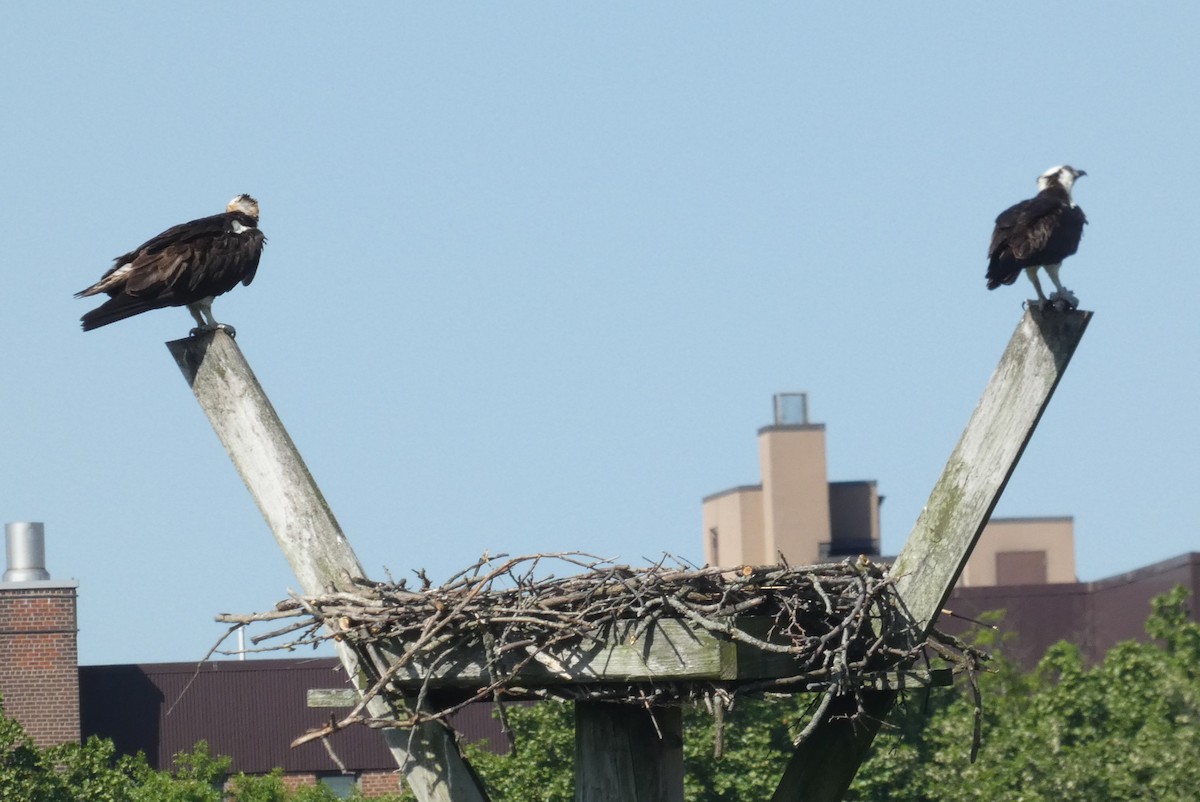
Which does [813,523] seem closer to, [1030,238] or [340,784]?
[340,784]

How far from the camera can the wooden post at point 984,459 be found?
16.4 feet

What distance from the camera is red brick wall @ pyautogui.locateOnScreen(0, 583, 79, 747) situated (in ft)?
103

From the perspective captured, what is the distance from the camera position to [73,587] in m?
32.4

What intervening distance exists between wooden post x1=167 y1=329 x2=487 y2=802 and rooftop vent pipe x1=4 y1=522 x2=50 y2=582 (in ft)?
96.5

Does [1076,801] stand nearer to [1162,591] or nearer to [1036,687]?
[1036,687]

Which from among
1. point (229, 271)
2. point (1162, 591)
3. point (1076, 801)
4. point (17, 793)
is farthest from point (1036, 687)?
point (229, 271)

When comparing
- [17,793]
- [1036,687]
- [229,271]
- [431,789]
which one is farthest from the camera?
[1036,687]

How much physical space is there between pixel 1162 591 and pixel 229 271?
109 feet

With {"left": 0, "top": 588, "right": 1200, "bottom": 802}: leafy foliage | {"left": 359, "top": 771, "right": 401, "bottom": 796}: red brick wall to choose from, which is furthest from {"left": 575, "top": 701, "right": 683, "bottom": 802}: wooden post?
{"left": 359, "top": 771, "right": 401, "bottom": 796}: red brick wall

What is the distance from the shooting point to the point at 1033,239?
669cm

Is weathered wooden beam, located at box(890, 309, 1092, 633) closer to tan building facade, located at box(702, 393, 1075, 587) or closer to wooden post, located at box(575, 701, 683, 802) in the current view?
wooden post, located at box(575, 701, 683, 802)

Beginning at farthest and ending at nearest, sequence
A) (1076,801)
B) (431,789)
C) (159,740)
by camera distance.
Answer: (159,740)
(1076,801)
(431,789)

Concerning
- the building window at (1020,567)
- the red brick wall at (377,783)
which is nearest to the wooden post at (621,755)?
the red brick wall at (377,783)

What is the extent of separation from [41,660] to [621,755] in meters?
28.3
